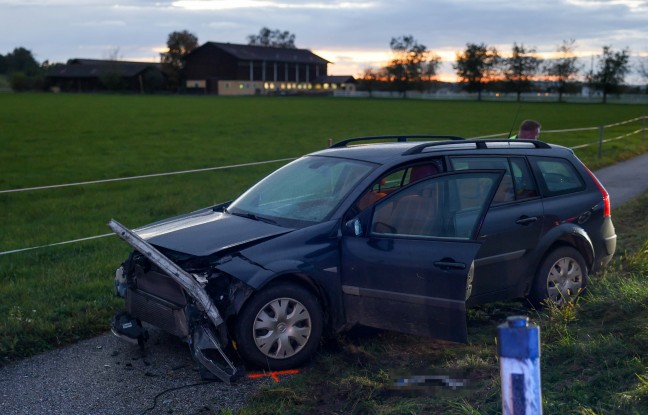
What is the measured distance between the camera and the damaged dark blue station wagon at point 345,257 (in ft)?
18.5

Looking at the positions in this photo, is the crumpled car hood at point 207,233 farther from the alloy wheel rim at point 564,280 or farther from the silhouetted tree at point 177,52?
the silhouetted tree at point 177,52

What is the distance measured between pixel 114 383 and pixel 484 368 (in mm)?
2586

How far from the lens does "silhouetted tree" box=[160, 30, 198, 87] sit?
13250 cm

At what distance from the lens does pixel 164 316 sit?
19.3 ft

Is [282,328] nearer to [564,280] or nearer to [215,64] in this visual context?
[564,280]

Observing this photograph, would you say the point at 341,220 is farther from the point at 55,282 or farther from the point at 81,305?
the point at 55,282

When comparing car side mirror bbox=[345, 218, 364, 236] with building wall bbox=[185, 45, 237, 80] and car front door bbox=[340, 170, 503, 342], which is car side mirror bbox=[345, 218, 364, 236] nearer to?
car front door bbox=[340, 170, 503, 342]

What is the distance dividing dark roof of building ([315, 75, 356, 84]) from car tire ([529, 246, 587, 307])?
138 meters

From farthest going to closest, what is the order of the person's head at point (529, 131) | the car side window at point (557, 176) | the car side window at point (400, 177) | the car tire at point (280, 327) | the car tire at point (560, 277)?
1. the person's head at point (529, 131)
2. the car side window at point (557, 176)
3. the car tire at point (560, 277)
4. the car side window at point (400, 177)
5. the car tire at point (280, 327)

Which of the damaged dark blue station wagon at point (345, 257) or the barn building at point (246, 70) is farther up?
the barn building at point (246, 70)

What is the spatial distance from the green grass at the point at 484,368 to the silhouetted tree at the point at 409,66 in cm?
12557

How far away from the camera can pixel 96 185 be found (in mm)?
18359

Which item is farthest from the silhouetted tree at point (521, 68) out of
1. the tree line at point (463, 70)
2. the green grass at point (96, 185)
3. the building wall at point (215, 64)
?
the green grass at point (96, 185)

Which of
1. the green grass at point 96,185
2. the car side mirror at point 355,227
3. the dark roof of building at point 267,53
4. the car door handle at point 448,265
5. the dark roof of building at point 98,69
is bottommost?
the green grass at point 96,185
